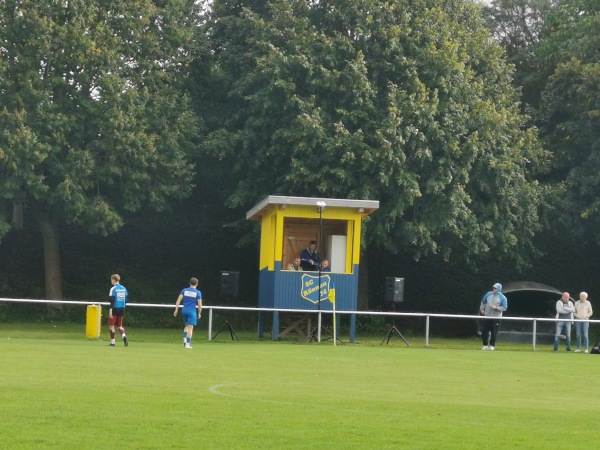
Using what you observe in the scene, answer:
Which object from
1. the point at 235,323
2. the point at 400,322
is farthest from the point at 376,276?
the point at 235,323

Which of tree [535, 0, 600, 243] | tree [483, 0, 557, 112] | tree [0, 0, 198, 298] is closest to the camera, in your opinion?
tree [0, 0, 198, 298]

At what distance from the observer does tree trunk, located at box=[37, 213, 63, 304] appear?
126 feet

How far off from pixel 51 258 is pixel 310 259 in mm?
11562

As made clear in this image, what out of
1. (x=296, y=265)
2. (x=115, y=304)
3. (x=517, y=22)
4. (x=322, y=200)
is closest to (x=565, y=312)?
(x=296, y=265)

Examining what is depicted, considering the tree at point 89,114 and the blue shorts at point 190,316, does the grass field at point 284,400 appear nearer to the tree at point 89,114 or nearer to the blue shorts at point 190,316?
the blue shorts at point 190,316

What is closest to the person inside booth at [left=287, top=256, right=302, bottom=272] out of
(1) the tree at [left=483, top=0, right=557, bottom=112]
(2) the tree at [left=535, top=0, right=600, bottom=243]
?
(2) the tree at [left=535, top=0, right=600, bottom=243]

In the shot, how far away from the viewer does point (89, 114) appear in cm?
3709

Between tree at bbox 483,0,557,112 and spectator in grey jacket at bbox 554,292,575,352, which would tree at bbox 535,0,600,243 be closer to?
tree at bbox 483,0,557,112

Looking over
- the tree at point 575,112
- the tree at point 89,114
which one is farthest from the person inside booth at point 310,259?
the tree at point 575,112

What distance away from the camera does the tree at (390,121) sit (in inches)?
1427

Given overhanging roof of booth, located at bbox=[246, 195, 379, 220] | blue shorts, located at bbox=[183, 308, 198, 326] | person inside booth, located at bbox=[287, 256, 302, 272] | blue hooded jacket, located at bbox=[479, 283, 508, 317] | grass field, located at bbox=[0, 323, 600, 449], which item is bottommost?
grass field, located at bbox=[0, 323, 600, 449]

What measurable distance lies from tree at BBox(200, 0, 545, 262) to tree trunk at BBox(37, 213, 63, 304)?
560 centimetres

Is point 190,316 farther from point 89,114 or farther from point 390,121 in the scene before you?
point 89,114

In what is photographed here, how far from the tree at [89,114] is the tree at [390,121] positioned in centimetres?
177
